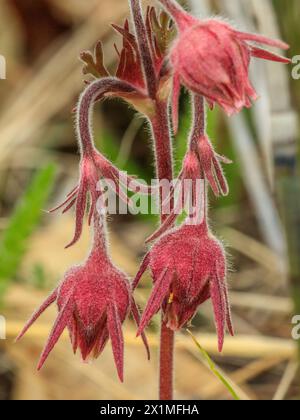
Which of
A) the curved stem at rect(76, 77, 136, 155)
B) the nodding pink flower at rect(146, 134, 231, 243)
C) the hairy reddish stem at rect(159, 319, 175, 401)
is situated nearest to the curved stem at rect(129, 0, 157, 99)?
the curved stem at rect(76, 77, 136, 155)

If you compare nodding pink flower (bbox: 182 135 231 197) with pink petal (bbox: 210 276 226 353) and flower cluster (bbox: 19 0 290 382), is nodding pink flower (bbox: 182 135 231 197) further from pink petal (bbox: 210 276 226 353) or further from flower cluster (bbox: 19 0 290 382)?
pink petal (bbox: 210 276 226 353)

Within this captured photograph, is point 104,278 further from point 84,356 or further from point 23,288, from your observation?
point 23,288

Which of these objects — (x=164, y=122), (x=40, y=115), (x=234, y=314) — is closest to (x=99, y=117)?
(x=40, y=115)

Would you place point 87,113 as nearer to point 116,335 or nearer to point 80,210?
point 80,210

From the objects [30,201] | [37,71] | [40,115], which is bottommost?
[30,201]

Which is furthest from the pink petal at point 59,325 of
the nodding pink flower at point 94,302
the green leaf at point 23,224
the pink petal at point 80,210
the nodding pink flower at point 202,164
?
the green leaf at point 23,224

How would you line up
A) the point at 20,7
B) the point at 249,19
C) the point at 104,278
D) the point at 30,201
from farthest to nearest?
the point at 20,7 → the point at 249,19 → the point at 30,201 → the point at 104,278

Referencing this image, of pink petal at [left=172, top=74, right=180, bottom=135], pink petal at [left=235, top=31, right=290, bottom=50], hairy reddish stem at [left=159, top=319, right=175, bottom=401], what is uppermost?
pink petal at [left=235, top=31, right=290, bottom=50]
